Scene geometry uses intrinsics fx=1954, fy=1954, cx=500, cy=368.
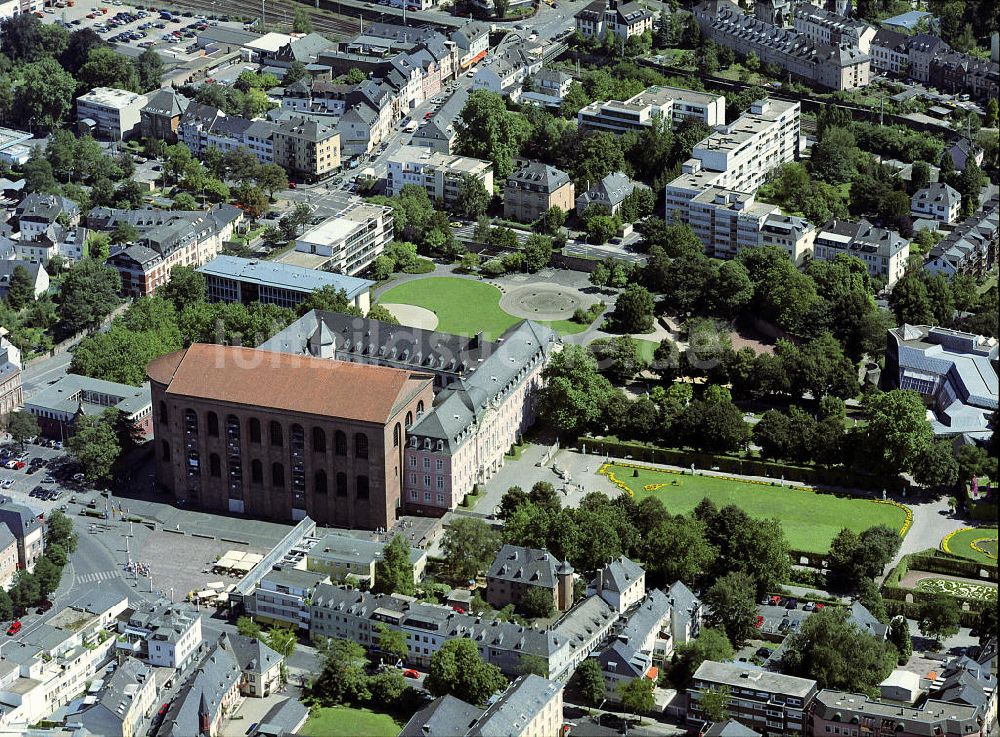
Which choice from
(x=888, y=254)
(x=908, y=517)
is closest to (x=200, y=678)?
(x=908, y=517)

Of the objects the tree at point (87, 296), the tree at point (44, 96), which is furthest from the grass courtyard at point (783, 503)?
the tree at point (44, 96)

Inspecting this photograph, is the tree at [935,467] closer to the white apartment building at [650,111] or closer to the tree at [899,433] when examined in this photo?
the tree at [899,433]

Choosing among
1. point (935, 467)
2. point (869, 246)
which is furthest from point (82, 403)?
point (869, 246)

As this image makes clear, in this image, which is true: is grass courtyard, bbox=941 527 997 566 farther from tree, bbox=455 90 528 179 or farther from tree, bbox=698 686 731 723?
tree, bbox=455 90 528 179

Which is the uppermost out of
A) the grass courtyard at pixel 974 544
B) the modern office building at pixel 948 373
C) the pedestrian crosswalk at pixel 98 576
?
the modern office building at pixel 948 373

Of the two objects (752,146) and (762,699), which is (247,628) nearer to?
(762,699)

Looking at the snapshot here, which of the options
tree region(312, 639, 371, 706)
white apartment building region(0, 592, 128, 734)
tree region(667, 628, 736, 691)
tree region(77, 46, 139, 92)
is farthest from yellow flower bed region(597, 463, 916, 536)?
tree region(77, 46, 139, 92)
